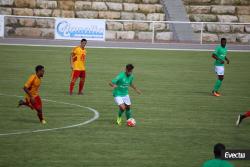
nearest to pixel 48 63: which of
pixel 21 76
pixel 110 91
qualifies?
pixel 21 76

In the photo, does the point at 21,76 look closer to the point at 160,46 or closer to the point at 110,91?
the point at 110,91

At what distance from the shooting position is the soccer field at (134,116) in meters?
17.4

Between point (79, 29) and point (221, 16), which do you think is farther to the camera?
point (221, 16)

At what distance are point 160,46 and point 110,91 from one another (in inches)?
892

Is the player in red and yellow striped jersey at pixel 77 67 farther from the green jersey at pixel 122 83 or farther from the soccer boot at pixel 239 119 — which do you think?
the soccer boot at pixel 239 119

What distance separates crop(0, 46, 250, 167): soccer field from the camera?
57.1ft

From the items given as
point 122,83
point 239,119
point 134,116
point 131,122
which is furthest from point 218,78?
point 122,83

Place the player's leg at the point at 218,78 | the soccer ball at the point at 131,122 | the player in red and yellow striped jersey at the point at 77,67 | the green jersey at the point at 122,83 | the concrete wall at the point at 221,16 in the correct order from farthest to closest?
1. the concrete wall at the point at 221,16
2. the player's leg at the point at 218,78
3. the player in red and yellow striped jersey at the point at 77,67
4. the soccer ball at the point at 131,122
5. the green jersey at the point at 122,83

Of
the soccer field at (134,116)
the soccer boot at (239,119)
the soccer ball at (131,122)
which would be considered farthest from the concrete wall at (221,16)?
the soccer ball at (131,122)

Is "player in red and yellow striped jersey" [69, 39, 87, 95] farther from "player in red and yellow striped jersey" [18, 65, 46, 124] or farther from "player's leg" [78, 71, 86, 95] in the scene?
"player in red and yellow striped jersey" [18, 65, 46, 124]

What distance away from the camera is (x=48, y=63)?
3866 centimetres

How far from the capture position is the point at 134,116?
23.5 m

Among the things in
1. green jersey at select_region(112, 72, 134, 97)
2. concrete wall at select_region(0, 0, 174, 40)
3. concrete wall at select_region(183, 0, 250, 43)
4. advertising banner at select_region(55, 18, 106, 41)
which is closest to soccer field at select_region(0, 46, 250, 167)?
green jersey at select_region(112, 72, 134, 97)

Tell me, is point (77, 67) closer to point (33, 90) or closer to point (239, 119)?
point (33, 90)
